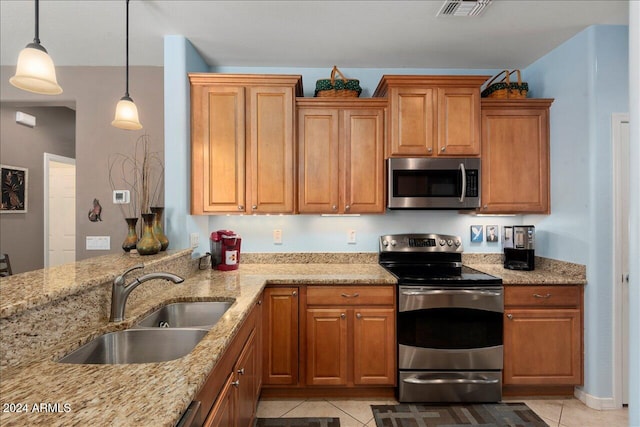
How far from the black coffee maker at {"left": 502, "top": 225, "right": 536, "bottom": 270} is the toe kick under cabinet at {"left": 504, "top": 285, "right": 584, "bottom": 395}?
1.10ft

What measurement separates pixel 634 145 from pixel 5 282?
231 cm

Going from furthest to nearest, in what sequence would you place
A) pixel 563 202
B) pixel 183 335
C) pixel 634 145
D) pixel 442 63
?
pixel 442 63, pixel 563 202, pixel 183 335, pixel 634 145

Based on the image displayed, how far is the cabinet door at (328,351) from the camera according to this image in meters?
2.46

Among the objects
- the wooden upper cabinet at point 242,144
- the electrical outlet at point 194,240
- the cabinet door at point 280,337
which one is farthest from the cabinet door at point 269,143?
the cabinet door at point 280,337

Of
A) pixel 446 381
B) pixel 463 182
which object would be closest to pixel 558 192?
pixel 463 182

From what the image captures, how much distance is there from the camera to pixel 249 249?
10.1 ft

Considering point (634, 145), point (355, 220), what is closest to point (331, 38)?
point (355, 220)

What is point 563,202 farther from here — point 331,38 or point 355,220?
point 331,38

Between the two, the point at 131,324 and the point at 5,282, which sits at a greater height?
the point at 5,282

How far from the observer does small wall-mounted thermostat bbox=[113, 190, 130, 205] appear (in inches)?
118

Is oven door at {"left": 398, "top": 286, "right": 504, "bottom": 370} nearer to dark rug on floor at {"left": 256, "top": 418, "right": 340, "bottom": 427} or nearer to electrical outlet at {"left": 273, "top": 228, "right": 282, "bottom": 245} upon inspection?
dark rug on floor at {"left": 256, "top": 418, "right": 340, "bottom": 427}

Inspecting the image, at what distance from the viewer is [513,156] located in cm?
283

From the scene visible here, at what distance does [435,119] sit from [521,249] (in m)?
1.28

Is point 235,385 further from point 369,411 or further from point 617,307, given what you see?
point 617,307
